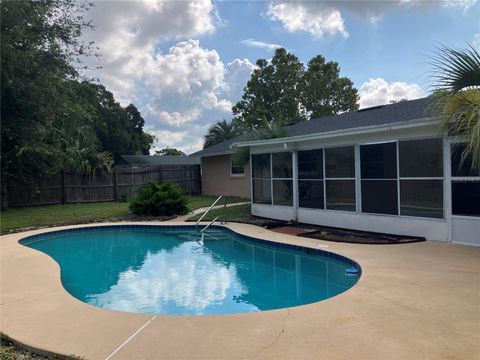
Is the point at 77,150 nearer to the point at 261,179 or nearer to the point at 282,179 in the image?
the point at 261,179

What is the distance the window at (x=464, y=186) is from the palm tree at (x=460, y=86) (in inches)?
66.3

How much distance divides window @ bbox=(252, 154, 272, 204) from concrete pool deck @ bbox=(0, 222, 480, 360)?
7028 mm

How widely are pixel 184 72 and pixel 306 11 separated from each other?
23.9ft

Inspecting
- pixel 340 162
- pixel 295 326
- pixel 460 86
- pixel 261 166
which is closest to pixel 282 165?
Answer: pixel 261 166

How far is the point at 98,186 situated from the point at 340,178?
13.3 meters

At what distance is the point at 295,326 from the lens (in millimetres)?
4090

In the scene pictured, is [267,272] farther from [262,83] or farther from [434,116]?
[262,83]

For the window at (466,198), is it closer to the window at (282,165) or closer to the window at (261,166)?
the window at (282,165)

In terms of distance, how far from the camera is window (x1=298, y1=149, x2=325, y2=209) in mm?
10898

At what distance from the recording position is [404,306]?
4586 millimetres

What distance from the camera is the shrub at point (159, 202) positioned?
1445 cm

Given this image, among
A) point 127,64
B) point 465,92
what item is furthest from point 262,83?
point 465,92

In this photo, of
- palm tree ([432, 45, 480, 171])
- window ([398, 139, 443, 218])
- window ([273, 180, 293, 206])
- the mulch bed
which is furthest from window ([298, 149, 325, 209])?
palm tree ([432, 45, 480, 171])

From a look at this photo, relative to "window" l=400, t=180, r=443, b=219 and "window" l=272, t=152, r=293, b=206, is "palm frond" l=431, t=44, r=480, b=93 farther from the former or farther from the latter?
"window" l=272, t=152, r=293, b=206
